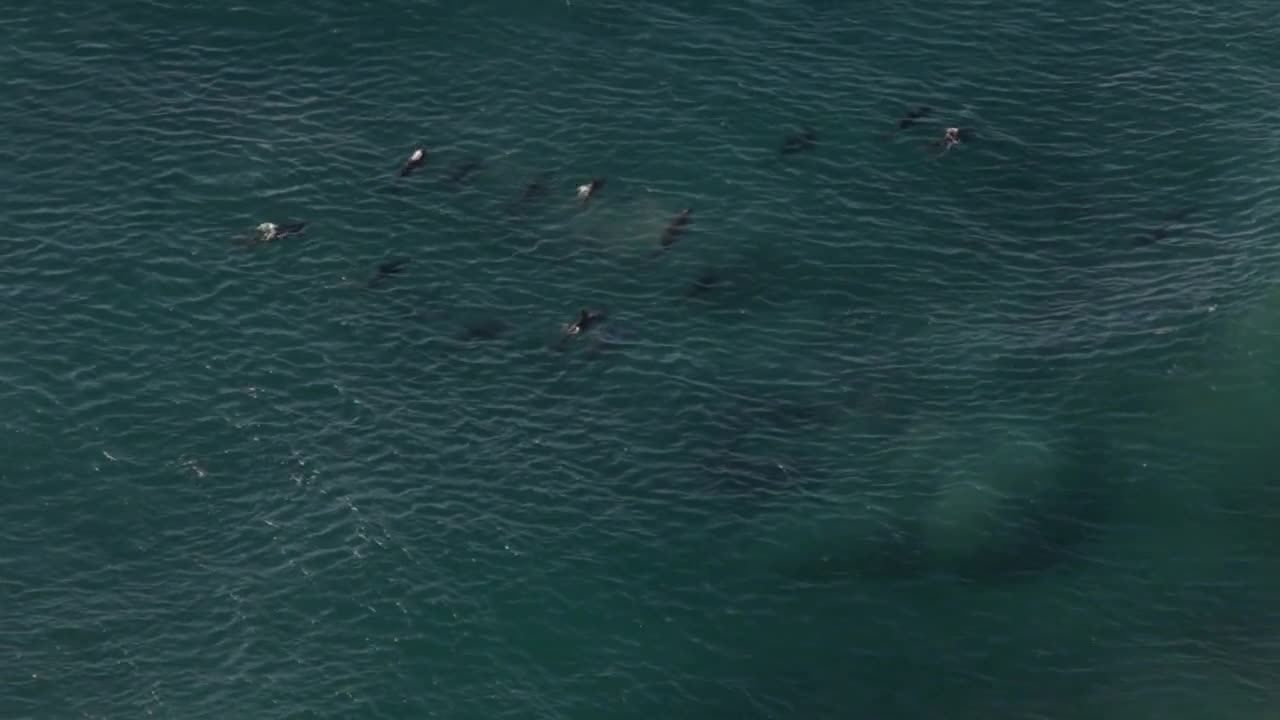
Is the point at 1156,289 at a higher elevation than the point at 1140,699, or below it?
higher

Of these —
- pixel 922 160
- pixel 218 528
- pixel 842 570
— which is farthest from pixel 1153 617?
pixel 218 528

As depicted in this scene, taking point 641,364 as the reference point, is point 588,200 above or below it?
above

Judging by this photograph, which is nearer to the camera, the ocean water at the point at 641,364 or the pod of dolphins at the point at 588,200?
the ocean water at the point at 641,364

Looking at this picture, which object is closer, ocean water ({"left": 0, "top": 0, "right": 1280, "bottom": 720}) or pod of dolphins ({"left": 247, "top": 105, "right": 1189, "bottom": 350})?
ocean water ({"left": 0, "top": 0, "right": 1280, "bottom": 720})

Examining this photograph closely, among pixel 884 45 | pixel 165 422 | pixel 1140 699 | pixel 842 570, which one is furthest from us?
pixel 884 45

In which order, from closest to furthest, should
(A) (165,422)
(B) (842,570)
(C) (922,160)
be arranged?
(B) (842,570)
(A) (165,422)
(C) (922,160)

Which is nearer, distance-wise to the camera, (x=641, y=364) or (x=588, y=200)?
(x=641, y=364)

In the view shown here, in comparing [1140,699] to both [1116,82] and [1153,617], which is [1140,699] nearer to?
[1153,617]

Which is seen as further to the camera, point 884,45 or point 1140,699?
point 884,45
